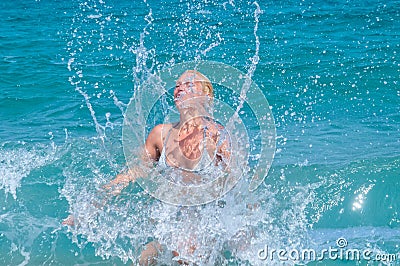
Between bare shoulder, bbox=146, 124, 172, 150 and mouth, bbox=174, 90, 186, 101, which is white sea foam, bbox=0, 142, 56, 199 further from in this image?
mouth, bbox=174, 90, 186, 101

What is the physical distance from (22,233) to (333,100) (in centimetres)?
429

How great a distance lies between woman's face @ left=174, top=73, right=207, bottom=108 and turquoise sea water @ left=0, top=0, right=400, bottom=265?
0.90 m

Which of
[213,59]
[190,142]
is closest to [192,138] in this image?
[190,142]

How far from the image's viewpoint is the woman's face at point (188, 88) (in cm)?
395

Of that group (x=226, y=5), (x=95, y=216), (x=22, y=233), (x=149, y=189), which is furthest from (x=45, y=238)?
(x=226, y=5)

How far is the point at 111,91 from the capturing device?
290 inches

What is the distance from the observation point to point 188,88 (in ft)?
A: 13.0

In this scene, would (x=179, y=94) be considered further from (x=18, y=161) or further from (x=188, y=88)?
(x=18, y=161)

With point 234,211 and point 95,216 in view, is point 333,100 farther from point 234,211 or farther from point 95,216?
point 95,216

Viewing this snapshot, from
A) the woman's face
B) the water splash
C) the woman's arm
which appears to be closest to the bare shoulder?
the woman's arm

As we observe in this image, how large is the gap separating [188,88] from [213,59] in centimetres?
479

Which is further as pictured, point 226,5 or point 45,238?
point 226,5

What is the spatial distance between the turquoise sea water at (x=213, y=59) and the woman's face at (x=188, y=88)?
899 mm

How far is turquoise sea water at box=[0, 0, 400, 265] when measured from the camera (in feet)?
14.2
